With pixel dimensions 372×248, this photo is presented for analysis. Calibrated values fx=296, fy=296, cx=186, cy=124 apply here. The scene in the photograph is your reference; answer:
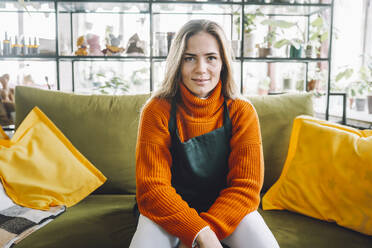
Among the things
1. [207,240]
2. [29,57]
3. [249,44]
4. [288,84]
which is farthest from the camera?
[288,84]

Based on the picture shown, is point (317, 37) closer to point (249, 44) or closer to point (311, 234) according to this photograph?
point (249, 44)

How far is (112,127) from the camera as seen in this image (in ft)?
4.86

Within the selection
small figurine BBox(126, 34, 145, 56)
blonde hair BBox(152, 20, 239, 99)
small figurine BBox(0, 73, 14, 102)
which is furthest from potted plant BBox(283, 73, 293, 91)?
small figurine BBox(0, 73, 14, 102)

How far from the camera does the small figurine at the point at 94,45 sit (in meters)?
2.36

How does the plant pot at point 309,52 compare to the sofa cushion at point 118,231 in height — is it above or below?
above

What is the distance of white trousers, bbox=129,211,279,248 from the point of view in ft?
2.95

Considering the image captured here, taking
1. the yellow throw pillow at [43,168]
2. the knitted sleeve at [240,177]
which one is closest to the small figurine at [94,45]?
the yellow throw pillow at [43,168]

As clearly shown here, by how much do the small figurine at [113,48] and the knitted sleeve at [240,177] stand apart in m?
1.46

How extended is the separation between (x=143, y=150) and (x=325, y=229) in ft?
2.51

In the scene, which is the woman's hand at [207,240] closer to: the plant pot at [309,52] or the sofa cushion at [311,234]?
the sofa cushion at [311,234]

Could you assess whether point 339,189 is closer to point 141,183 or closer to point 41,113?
point 141,183

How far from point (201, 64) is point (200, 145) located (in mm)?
315

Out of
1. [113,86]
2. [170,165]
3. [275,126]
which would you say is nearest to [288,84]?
[275,126]

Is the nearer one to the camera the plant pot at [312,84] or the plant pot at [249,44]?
the plant pot at [249,44]
